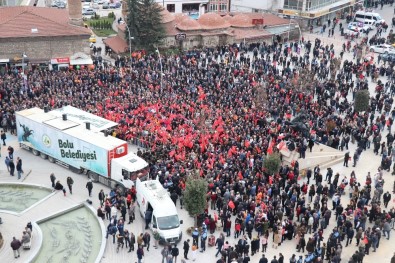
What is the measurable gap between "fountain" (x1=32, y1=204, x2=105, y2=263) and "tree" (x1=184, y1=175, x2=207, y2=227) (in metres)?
3.72

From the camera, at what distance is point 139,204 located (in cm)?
2270

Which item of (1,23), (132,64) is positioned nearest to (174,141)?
(132,64)

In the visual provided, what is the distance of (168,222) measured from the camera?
2061cm

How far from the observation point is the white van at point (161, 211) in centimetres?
2050

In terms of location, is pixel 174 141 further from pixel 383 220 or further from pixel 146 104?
pixel 383 220

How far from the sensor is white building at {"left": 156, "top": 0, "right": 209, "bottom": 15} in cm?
6449

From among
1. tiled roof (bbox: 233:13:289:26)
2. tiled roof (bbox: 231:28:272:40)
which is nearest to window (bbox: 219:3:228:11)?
tiled roof (bbox: 233:13:289:26)

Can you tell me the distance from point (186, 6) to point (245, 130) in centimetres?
4118

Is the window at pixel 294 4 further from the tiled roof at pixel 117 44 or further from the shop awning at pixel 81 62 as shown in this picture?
the shop awning at pixel 81 62

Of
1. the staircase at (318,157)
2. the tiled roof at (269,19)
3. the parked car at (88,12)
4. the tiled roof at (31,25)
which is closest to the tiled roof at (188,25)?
the tiled roof at (269,19)

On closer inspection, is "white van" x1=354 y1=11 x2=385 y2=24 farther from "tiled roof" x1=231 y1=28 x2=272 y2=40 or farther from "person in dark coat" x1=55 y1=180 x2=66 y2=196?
"person in dark coat" x1=55 y1=180 x2=66 y2=196

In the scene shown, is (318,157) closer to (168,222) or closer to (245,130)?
(245,130)

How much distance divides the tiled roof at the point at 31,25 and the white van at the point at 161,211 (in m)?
23.0

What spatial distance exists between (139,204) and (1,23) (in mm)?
24187
